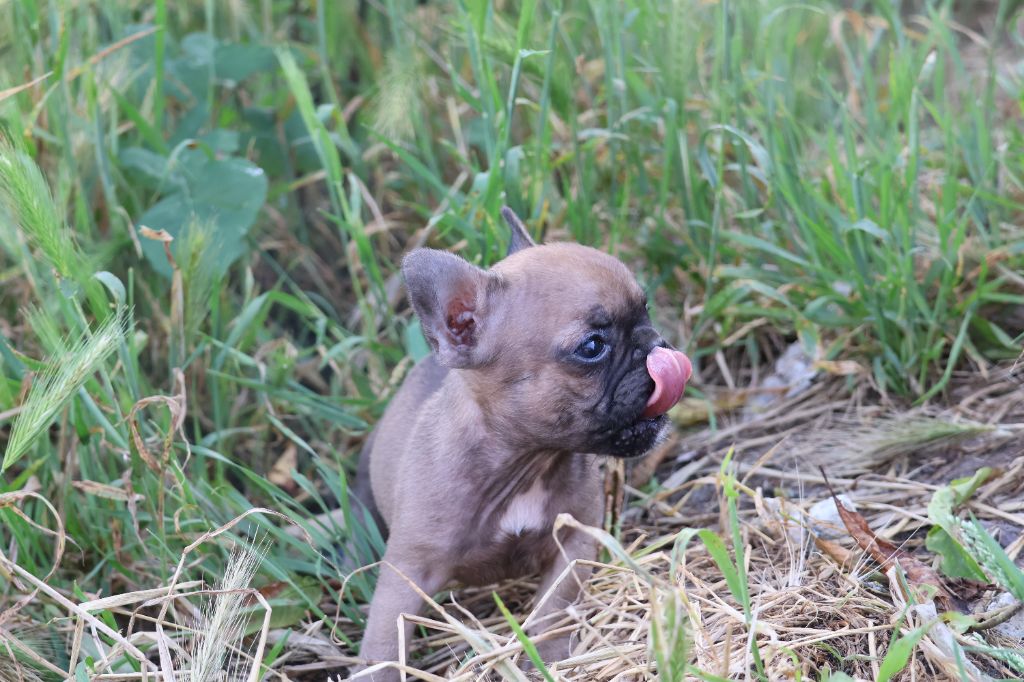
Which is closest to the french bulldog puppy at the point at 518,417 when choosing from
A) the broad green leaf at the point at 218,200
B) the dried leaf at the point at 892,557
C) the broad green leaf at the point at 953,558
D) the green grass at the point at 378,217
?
the green grass at the point at 378,217

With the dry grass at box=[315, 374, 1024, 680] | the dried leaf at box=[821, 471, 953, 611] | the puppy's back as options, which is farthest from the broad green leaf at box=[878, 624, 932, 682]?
the puppy's back

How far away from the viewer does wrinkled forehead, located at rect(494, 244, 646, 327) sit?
3.00 m

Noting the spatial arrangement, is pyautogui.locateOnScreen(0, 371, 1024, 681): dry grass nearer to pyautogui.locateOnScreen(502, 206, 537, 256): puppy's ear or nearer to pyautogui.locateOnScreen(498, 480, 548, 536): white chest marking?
pyautogui.locateOnScreen(498, 480, 548, 536): white chest marking

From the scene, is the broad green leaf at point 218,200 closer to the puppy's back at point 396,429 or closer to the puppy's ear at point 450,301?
the puppy's back at point 396,429

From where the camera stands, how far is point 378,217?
4.89 meters

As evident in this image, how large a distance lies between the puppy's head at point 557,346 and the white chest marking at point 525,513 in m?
0.24

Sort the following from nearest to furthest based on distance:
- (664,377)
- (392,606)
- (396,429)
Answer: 1. (664,377)
2. (392,606)
3. (396,429)

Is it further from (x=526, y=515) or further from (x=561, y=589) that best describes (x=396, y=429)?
(x=561, y=589)

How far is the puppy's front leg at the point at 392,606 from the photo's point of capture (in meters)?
3.23

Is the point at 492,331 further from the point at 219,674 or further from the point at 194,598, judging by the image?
the point at 194,598

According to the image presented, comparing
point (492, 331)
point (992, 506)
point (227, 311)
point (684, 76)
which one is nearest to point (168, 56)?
point (227, 311)

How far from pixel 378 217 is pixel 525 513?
1980mm

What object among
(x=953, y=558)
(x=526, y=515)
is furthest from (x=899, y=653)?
(x=526, y=515)

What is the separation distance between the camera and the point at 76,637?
290 cm
